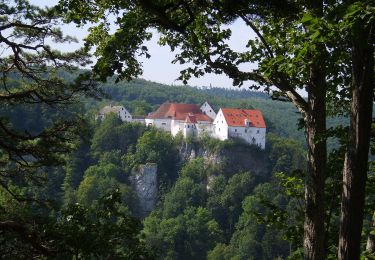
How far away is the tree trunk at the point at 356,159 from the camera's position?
11.6 feet

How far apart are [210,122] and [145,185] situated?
13896mm

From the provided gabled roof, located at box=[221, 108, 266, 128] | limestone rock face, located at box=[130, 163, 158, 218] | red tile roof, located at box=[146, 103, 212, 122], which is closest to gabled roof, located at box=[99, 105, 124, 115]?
red tile roof, located at box=[146, 103, 212, 122]

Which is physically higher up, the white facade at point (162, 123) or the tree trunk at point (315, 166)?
the tree trunk at point (315, 166)

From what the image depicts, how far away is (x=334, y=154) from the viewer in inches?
→ 251

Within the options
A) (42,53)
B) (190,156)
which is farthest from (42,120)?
(42,53)

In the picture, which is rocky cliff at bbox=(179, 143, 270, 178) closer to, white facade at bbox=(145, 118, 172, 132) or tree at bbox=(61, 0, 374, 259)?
white facade at bbox=(145, 118, 172, 132)

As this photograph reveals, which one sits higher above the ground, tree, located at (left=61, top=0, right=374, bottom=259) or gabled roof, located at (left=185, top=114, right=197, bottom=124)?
tree, located at (left=61, top=0, right=374, bottom=259)

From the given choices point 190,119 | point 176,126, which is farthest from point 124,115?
point 190,119

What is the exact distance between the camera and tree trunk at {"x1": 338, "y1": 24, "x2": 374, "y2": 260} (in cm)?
355

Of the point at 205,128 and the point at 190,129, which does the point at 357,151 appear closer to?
the point at 205,128

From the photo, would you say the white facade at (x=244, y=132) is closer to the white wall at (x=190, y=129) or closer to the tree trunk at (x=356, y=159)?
the white wall at (x=190, y=129)

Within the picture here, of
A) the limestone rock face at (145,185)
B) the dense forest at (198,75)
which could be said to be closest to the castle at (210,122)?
the limestone rock face at (145,185)

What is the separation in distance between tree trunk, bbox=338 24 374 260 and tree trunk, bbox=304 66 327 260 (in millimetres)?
927

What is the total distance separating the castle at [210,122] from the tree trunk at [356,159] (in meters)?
69.4
